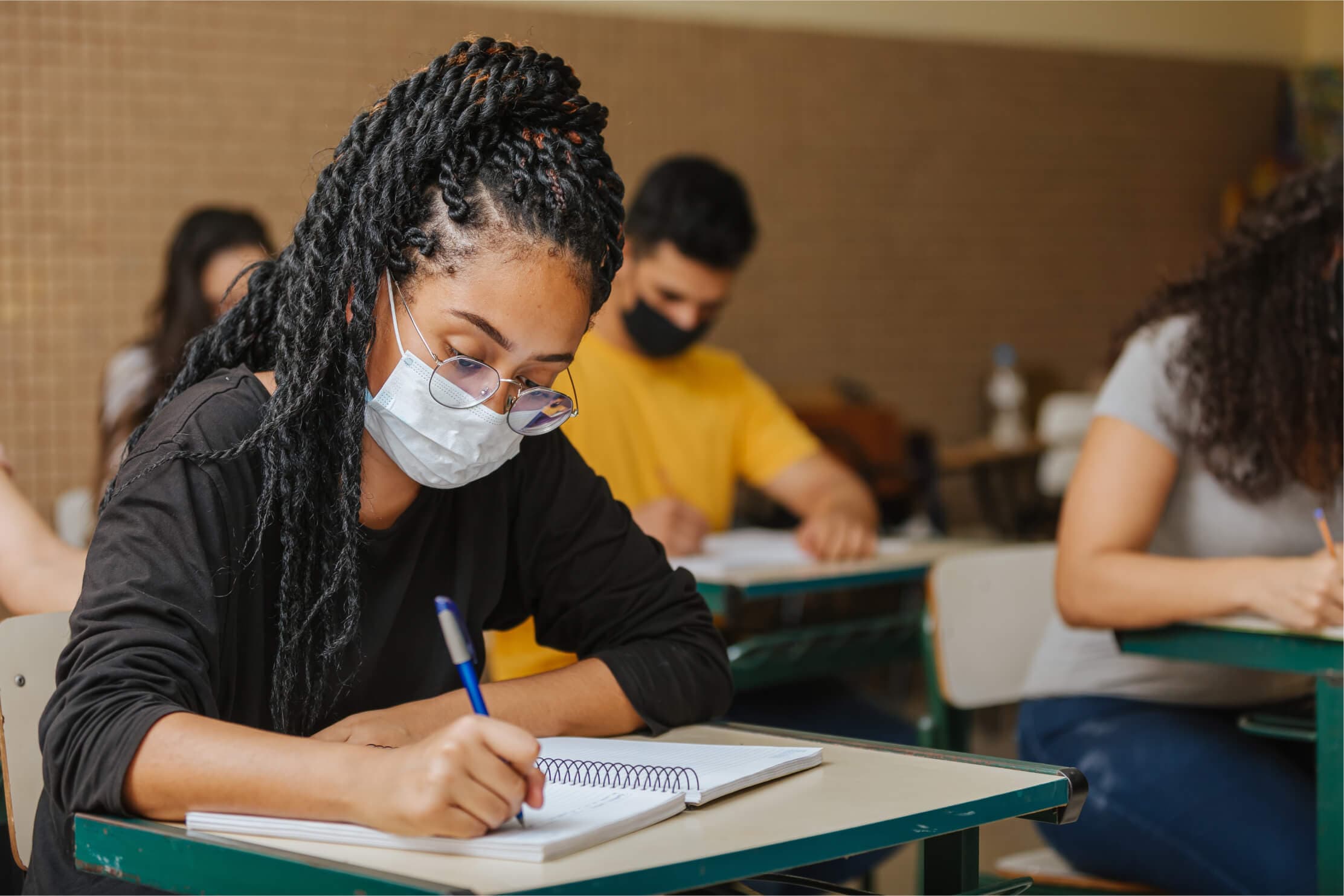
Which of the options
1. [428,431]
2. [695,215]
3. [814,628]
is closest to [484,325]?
[428,431]

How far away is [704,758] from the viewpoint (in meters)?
1.10

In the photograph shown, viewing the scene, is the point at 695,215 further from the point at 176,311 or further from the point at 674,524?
the point at 176,311

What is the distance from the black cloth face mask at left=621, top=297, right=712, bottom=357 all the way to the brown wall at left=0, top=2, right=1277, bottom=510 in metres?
1.37

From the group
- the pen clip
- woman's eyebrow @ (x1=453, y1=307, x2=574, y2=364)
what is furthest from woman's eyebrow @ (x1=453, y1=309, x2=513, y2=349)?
the pen clip

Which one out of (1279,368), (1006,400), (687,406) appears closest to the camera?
(1279,368)

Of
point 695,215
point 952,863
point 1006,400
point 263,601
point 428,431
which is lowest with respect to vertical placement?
point 952,863

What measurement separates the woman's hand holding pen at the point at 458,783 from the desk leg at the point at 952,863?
398 mm

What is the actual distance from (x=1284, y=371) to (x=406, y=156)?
124cm

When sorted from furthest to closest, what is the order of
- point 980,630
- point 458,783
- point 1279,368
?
point 980,630 < point 1279,368 < point 458,783

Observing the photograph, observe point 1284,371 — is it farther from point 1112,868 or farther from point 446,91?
point 446,91

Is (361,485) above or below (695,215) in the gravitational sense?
below

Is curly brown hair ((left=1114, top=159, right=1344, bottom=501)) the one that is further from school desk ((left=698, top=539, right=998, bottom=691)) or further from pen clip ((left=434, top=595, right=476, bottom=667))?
pen clip ((left=434, top=595, right=476, bottom=667))

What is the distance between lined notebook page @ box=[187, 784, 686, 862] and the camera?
0.83 meters

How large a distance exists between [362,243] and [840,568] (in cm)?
154
